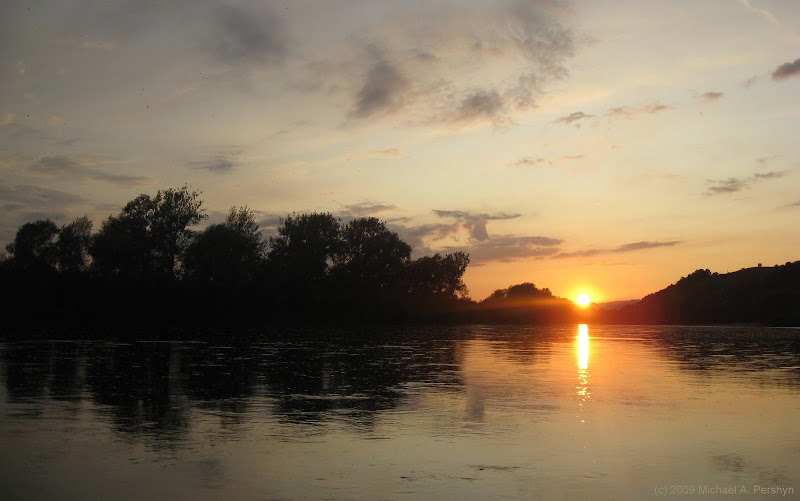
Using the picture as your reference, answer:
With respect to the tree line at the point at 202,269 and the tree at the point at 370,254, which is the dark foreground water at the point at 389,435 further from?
the tree at the point at 370,254

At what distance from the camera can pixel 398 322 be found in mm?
137375

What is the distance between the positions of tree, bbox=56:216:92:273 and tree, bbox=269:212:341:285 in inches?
1247

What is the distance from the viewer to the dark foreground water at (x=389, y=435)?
10219 mm

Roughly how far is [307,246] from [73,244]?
130 feet

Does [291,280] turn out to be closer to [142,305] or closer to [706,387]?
[142,305]

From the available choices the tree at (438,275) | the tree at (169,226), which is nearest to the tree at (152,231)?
the tree at (169,226)

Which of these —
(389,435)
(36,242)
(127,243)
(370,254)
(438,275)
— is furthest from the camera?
(438,275)

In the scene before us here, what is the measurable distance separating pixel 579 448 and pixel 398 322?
124771mm

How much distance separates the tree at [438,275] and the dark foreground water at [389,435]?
126 metres

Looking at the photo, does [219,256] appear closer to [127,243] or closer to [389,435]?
[127,243]

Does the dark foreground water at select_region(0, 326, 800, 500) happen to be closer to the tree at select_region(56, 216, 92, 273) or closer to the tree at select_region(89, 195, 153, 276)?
the tree at select_region(89, 195, 153, 276)

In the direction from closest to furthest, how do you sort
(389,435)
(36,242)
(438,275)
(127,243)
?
(389,435) → (127,243) → (36,242) → (438,275)

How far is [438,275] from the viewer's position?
545 ft

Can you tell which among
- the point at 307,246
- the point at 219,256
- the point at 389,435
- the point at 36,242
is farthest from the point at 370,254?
the point at 389,435
